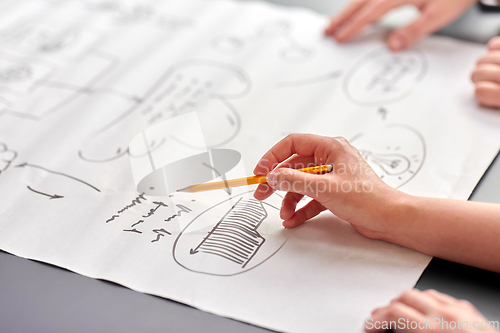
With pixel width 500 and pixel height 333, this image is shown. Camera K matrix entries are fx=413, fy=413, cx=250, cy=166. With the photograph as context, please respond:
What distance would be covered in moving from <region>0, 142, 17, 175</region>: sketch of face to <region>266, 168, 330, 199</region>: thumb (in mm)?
312

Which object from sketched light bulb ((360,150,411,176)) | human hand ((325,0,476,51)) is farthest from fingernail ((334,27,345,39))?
sketched light bulb ((360,150,411,176))

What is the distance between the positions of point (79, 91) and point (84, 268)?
0.97ft

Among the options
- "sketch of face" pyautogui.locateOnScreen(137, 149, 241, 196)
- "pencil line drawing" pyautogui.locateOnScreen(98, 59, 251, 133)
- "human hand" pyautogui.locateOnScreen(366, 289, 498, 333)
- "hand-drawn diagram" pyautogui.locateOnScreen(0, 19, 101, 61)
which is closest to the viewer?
"human hand" pyautogui.locateOnScreen(366, 289, 498, 333)

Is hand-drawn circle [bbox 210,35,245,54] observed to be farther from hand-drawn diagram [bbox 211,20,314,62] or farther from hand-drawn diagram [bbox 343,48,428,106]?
hand-drawn diagram [bbox 343,48,428,106]

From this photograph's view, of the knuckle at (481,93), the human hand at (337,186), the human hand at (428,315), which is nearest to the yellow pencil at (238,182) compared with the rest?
the human hand at (337,186)

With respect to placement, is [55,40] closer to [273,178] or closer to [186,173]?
[186,173]

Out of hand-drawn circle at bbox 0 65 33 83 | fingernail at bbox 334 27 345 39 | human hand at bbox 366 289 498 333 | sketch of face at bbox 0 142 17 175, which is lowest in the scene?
human hand at bbox 366 289 498 333

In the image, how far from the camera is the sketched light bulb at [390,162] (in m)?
0.45

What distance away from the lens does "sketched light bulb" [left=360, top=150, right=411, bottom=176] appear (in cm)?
45

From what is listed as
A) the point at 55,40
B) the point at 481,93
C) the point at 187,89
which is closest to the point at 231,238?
the point at 187,89

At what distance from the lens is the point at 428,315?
0.29 metres

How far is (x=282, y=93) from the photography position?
1.84 ft

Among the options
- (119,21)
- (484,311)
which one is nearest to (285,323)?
(484,311)

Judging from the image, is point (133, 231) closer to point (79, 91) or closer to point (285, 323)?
point (285, 323)
